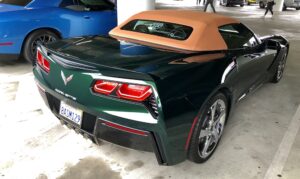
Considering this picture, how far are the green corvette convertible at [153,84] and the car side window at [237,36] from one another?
0.03 m

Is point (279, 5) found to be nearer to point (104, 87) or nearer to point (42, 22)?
point (42, 22)

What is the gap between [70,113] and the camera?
7.39 ft

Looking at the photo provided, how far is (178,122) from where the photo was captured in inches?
79.7

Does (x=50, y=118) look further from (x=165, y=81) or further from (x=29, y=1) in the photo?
(x=29, y=1)

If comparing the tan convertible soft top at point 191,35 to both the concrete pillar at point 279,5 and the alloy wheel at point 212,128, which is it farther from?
the concrete pillar at point 279,5

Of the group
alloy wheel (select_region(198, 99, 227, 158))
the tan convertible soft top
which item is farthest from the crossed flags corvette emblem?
alloy wheel (select_region(198, 99, 227, 158))

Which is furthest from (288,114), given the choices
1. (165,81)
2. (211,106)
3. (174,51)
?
(165,81)

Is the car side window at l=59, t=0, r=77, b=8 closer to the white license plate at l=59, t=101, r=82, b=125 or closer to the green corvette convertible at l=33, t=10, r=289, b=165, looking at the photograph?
the green corvette convertible at l=33, t=10, r=289, b=165

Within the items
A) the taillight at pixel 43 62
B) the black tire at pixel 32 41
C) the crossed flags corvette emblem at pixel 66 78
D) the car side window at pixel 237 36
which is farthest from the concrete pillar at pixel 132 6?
the crossed flags corvette emblem at pixel 66 78

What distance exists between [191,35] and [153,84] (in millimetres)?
1033

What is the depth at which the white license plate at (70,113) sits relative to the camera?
2184mm

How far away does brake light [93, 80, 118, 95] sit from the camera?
197 cm

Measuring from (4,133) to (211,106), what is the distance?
7.07ft

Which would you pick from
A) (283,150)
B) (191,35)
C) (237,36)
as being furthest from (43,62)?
(283,150)
